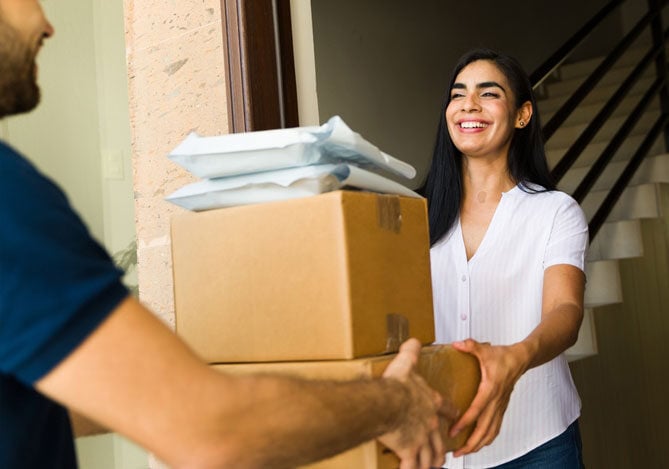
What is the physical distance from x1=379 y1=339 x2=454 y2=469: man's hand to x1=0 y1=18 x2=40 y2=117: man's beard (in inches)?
19.5

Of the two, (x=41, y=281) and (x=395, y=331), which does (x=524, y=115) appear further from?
→ (x=41, y=281)

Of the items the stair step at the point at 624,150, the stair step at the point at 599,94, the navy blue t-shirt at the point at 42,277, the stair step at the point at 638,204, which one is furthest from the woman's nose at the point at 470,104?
the stair step at the point at 599,94

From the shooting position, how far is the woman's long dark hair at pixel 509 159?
179cm

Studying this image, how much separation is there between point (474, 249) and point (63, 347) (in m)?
1.15

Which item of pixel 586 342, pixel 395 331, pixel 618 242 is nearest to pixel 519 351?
pixel 395 331

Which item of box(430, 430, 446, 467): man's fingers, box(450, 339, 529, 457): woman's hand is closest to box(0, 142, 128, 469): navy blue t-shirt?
box(430, 430, 446, 467): man's fingers

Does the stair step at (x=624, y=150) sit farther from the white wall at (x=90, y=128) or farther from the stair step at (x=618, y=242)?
the white wall at (x=90, y=128)

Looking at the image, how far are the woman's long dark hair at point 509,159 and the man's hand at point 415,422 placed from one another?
79 cm

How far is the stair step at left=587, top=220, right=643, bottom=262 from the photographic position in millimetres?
3480

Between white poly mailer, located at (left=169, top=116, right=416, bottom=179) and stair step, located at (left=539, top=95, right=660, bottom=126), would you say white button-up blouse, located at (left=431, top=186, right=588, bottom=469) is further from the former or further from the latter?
stair step, located at (left=539, top=95, right=660, bottom=126)

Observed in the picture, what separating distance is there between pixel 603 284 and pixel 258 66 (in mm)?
2085

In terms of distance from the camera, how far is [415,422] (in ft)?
3.15

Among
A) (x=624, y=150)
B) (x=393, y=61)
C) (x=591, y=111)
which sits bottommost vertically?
(x=624, y=150)

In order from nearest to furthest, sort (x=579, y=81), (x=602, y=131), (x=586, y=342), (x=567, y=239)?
(x=567, y=239), (x=586, y=342), (x=602, y=131), (x=579, y=81)
